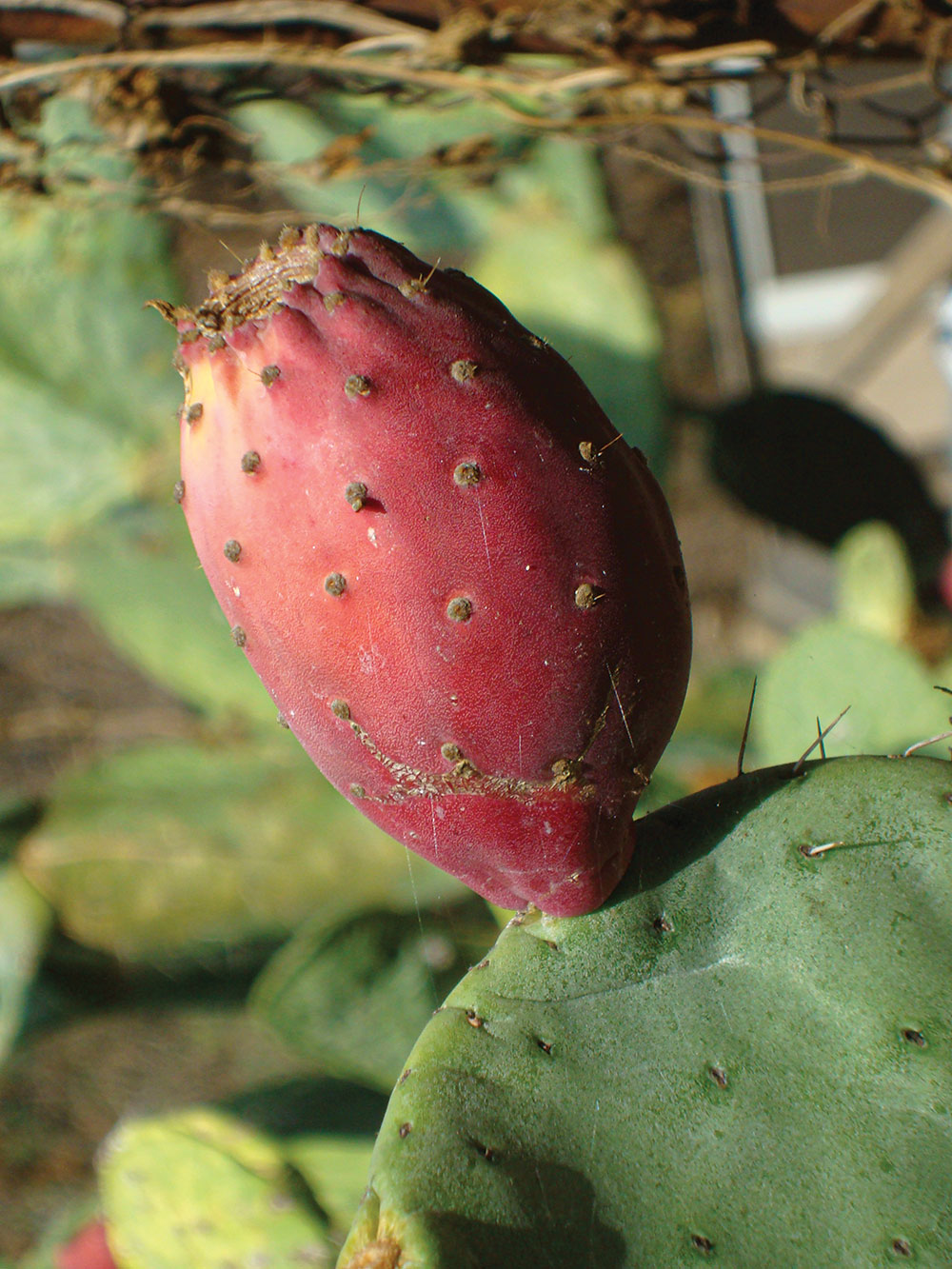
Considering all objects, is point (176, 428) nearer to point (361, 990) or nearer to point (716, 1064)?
point (361, 990)

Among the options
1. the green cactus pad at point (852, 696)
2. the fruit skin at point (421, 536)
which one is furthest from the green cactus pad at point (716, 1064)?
the green cactus pad at point (852, 696)

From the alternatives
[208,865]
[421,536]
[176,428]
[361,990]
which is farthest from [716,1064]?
[176,428]

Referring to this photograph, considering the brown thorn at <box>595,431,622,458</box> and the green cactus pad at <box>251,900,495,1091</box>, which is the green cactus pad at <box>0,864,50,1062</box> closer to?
the green cactus pad at <box>251,900,495,1091</box>

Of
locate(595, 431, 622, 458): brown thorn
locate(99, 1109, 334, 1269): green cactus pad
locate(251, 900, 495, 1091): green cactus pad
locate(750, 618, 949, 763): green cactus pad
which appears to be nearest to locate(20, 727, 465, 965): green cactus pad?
locate(251, 900, 495, 1091): green cactus pad

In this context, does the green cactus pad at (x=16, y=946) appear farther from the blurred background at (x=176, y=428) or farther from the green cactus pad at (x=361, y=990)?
the green cactus pad at (x=361, y=990)

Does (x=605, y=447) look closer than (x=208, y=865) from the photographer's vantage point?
Yes

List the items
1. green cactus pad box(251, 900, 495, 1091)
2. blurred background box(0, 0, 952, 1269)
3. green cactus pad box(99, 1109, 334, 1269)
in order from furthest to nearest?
green cactus pad box(251, 900, 495, 1091) → green cactus pad box(99, 1109, 334, 1269) → blurred background box(0, 0, 952, 1269)
